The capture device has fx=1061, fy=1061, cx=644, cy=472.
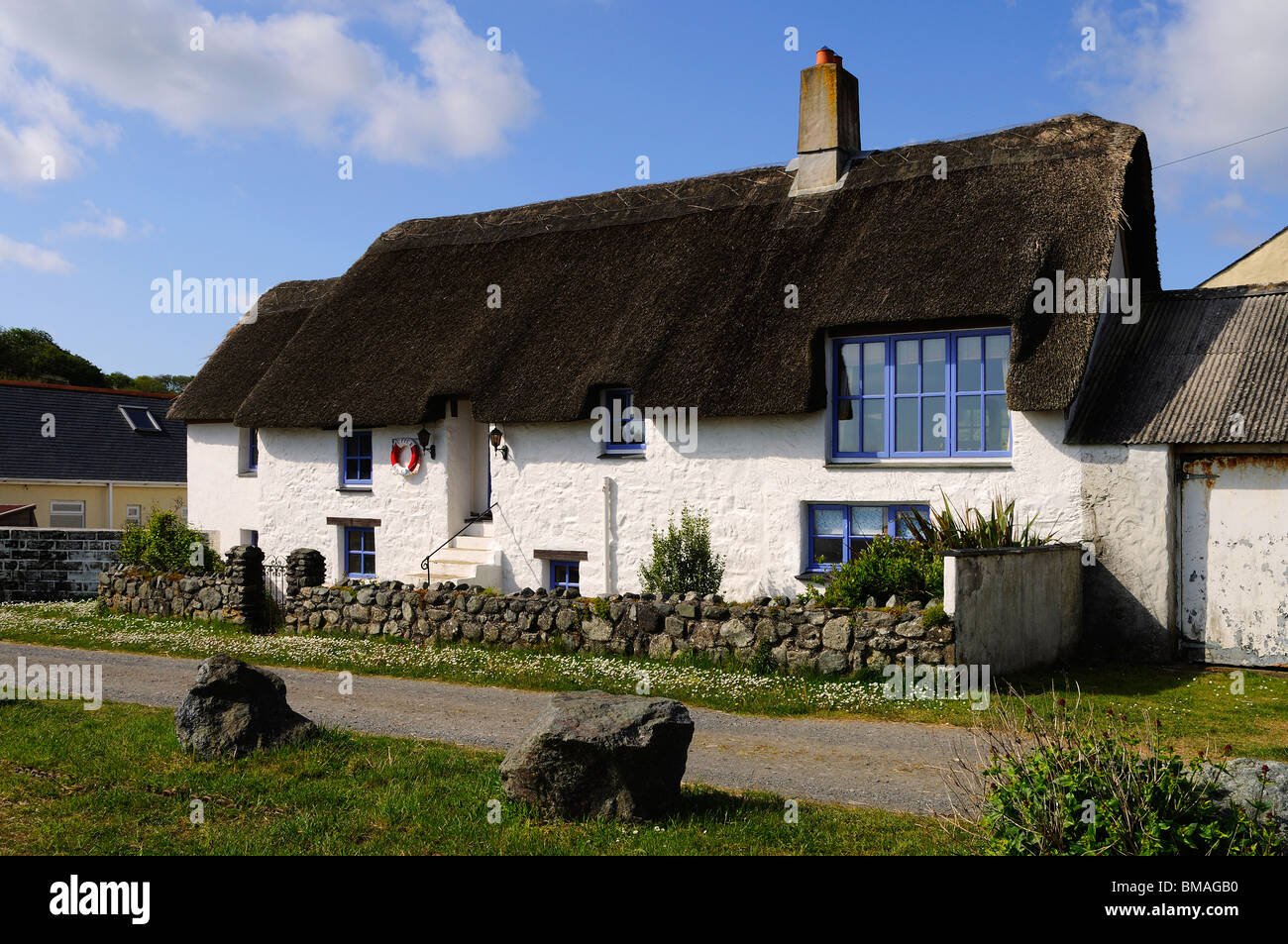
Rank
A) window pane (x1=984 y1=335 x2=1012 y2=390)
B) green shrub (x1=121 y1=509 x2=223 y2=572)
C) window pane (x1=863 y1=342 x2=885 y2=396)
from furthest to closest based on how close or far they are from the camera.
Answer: green shrub (x1=121 y1=509 x2=223 y2=572)
window pane (x1=863 y1=342 x2=885 y2=396)
window pane (x1=984 y1=335 x2=1012 y2=390)

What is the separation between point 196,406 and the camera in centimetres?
2350

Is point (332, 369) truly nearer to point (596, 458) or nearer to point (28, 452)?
point (596, 458)

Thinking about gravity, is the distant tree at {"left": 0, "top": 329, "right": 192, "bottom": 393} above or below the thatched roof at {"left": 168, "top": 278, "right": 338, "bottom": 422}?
above

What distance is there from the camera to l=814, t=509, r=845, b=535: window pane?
47.1 ft

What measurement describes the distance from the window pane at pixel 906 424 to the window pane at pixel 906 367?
0.48ft

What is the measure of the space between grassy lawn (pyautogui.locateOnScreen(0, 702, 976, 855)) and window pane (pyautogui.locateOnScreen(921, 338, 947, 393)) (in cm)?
827

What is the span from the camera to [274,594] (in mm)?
17297

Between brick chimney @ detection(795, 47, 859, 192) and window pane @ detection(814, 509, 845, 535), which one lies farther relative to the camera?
brick chimney @ detection(795, 47, 859, 192)

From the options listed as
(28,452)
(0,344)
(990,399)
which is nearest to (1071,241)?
(990,399)

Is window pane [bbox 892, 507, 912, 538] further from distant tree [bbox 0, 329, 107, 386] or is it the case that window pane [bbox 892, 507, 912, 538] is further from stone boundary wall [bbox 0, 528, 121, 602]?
distant tree [bbox 0, 329, 107, 386]

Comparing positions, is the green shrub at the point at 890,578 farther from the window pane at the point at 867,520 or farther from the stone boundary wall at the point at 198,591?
the stone boundary wall at the point at 198,591

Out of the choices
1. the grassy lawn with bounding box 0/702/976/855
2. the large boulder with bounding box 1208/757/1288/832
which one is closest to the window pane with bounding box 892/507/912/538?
the grassy lawn with bounding box 0/702/976/855

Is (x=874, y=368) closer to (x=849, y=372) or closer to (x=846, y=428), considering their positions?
(x=849, y=372)

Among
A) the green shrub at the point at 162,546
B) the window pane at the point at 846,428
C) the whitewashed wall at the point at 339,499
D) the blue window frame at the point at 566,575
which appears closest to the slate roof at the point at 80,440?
the green shrub at the point at 162,546
